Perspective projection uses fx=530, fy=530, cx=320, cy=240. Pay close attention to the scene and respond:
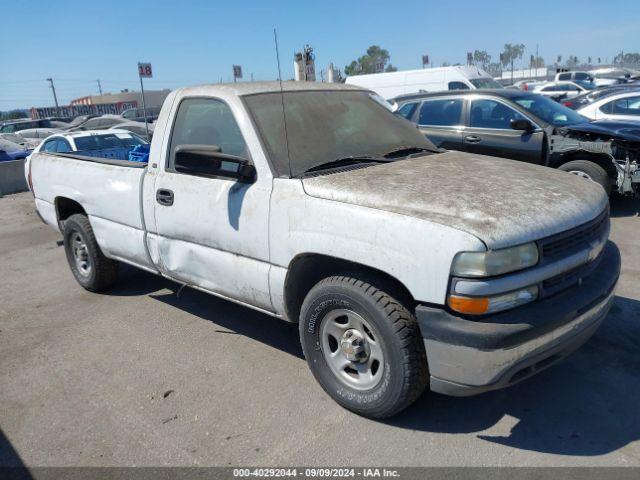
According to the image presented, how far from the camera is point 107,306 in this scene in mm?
5102

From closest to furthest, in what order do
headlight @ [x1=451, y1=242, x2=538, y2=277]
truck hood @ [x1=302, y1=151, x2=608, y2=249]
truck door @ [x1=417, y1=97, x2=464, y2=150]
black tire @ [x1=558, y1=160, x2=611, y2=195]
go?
headlight @ [x1=451, y1=242, x2=538, y2=277] → truck hood @ [x1=302, y1=151, x2=608, y2=249] → black tire @ [x1=558, y1=160, x2=611, y2=195] → truck door @ [x1=417, y1=97, x2=464, y2=150]

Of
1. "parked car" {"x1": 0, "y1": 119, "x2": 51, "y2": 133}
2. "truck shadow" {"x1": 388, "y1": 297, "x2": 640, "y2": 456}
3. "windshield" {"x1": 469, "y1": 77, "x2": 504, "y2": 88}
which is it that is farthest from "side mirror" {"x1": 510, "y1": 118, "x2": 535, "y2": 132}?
"parked car" {"x1": 0, "y1": 119, "x2": 51, "y2": 133}

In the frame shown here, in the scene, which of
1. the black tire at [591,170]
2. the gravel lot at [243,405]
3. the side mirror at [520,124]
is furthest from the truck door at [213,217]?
the black tire at [591,170]

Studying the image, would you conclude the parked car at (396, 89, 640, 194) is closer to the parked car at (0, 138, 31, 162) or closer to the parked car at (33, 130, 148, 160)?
the parked car at (33, 130, 148, 160)

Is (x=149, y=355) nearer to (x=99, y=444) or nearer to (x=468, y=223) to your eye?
(x=99, y=444)

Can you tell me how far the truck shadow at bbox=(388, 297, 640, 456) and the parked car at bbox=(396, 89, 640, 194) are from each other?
4156 millimetres

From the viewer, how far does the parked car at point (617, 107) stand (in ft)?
37.2

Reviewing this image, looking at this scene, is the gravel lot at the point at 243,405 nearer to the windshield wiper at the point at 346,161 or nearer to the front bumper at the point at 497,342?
the front bumper at the point at 497,342

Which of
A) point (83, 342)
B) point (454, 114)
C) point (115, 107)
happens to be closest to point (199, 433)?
point (83, 342)

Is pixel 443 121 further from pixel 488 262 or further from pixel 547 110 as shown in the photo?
pixel 488 262

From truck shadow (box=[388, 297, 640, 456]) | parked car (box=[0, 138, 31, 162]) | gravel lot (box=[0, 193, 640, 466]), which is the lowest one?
truck shadow (box=[388, 297, 640, 456])

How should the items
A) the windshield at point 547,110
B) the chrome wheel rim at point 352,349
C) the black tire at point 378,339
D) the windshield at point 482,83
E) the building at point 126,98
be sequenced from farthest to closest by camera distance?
the building at point 126,98
the windshield at point 482,83
the windshield at point 547,110
the chrome wheel rim at point 352,349
the black tire at point 378,339

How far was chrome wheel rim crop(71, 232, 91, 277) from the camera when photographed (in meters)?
5.35

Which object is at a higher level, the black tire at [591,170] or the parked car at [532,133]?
the parked car at [532,133]
